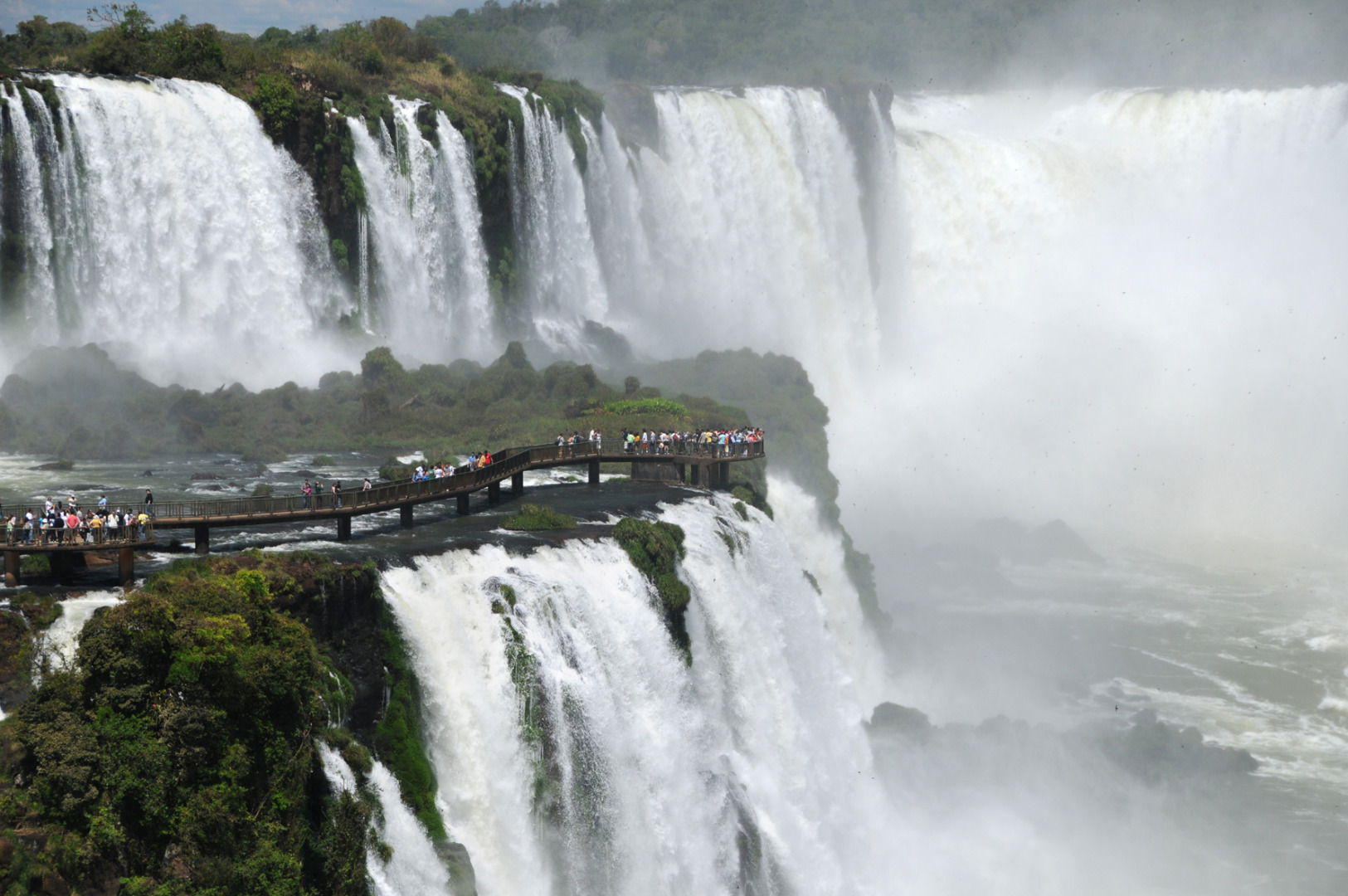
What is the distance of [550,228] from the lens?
67.1 m

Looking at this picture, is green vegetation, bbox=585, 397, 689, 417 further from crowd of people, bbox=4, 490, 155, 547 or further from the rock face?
crowd of people, bbox=4, 490, 155, 547

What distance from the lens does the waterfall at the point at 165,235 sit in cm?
4756

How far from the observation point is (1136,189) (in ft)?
292

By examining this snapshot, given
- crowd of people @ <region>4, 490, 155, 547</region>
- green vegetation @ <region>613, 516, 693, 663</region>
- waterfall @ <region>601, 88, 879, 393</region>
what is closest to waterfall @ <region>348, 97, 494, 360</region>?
waterfall @ <region>601, 88, 879, 393</region>

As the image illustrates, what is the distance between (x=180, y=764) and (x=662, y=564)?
13970 millimetres

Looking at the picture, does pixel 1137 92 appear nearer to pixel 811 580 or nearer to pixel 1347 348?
pixel 1347 348

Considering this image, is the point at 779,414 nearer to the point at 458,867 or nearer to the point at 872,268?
the point at 872,268

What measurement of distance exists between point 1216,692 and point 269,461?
31411mm

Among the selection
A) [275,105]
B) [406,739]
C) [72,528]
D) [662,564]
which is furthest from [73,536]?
[275,105]

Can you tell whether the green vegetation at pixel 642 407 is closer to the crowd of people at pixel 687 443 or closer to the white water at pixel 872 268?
the crowd of people at pixel 687 443

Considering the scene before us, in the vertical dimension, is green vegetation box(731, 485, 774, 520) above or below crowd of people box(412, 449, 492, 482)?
below

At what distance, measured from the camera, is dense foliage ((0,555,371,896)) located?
1734cm

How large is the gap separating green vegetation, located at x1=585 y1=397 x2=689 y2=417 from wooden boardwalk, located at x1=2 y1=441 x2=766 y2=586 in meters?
5.80

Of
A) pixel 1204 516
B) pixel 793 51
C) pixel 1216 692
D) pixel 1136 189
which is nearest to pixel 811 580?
pixel 1216 692
